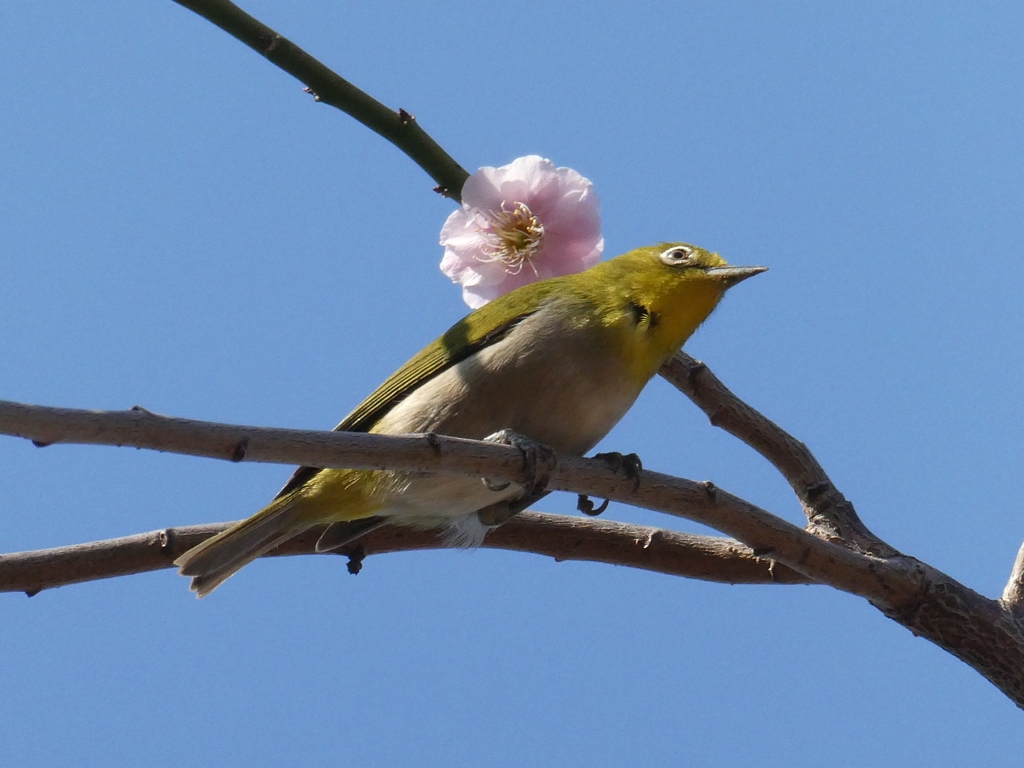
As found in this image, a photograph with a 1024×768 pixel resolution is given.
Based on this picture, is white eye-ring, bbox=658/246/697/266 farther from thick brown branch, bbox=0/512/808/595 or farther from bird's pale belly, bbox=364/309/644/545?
thick brown branch, bbox=0/512/808/595

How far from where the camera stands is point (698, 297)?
195 inches

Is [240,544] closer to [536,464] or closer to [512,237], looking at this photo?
[536,464]

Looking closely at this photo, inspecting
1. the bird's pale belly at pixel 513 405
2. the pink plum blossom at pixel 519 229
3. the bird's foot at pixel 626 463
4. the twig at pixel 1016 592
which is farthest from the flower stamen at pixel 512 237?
the twig at pixel 1016 592

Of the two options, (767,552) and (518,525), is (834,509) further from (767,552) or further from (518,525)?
(518,525)

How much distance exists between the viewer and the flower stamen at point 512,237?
15.5 ft

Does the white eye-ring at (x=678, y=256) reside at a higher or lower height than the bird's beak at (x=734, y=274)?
higher

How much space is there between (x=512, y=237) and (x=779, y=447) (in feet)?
5.46

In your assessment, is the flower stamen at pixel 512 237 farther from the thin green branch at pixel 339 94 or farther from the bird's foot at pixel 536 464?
the bird's foot at pixel 536 464

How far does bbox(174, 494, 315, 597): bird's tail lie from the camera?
438cm

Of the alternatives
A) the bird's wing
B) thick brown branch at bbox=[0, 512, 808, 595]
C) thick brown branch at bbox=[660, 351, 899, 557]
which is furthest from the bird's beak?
thick brown branch at bbox=[0, 512, 808, 595]

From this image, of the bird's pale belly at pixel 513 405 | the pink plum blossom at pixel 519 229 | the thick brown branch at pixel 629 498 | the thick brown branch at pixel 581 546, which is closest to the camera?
the thick brown branch at pixel 629 498

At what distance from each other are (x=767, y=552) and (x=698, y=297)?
4.76ft

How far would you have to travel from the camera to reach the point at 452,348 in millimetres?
4965

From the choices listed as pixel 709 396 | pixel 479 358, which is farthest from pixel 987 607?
pixel 479 358
